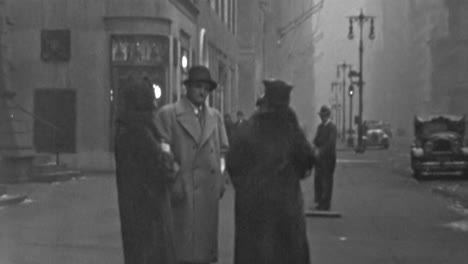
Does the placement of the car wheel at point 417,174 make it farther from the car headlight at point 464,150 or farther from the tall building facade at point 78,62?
the tall building facade at point 78,62

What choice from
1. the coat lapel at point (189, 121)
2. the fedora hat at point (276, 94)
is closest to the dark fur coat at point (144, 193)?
the coat lapel at point (189, 121)

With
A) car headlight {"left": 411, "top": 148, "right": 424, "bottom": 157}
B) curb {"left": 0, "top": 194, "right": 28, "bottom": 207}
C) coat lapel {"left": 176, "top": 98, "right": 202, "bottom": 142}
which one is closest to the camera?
coat lapel {"left": 176, "top": 98, "right": 202, "bottom": 142}

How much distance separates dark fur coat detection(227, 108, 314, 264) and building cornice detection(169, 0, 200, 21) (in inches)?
1204

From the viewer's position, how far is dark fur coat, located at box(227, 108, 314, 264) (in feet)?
27.4

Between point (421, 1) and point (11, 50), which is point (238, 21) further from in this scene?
point (421, 1)

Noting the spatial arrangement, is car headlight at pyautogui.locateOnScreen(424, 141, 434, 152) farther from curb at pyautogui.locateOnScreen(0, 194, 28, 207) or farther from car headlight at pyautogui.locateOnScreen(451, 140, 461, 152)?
curb at pyautogui.locateOnScreen(0, 194, 28, 207)

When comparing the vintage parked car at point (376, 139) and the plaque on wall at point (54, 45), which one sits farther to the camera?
the vintage parked car at point (376, 139)

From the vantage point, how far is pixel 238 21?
256 ft

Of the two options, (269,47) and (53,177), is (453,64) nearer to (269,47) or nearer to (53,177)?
(269,47)

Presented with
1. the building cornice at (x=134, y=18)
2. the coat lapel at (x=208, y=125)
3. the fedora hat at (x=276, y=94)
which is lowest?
the coat lapel at (x=208, y=125)

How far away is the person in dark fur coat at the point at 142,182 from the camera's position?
9297 mm

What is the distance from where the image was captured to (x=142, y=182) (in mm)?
9359

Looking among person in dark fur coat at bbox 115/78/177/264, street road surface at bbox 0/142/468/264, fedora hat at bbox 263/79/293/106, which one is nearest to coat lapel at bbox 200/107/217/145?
person in dark fur coat at bbox 115/78/177/264

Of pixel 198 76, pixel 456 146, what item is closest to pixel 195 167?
pixel 198 76
